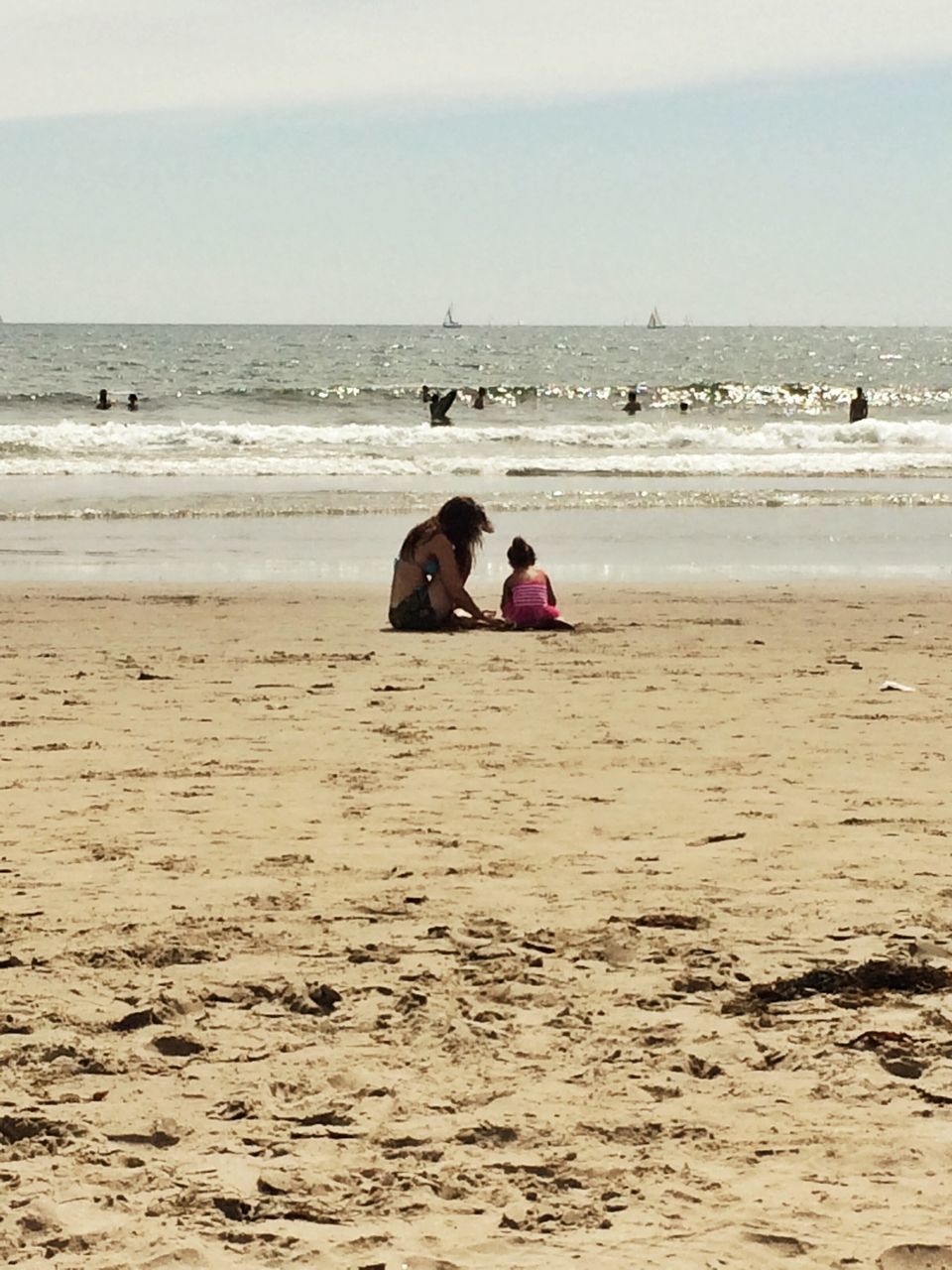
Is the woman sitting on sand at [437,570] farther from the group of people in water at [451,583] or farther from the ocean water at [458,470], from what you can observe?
the ocean water at [458,470]

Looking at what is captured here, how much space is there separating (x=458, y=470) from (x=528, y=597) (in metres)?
15.6

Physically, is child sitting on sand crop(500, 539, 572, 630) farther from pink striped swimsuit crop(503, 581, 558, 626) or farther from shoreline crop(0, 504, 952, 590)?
shoreline crop(0, 504, 952, 590)

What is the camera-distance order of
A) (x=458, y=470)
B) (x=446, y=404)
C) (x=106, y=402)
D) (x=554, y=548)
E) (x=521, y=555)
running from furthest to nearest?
(x=106, y=402), (x=446, y=404), (x=458, y=470), (x=554, y=548), (x=521, y=555)

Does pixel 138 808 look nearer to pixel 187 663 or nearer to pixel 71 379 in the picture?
pixel 187 663

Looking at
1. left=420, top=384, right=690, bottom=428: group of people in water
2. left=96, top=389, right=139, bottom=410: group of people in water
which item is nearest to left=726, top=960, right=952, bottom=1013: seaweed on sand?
left=420, top=384, right=690, bottom=428: group of people in water

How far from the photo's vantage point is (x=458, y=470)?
2705 centimetres

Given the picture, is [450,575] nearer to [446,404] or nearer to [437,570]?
[437,570]

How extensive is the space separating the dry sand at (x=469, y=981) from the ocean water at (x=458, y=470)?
25.4 feet

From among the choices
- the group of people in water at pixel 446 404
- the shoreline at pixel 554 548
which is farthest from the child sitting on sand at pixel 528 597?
the group of people in water at pixel 446 404

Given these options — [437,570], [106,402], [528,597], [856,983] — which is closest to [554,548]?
[437,570]

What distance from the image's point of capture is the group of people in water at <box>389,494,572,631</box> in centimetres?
1165

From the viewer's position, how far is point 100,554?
643 inches

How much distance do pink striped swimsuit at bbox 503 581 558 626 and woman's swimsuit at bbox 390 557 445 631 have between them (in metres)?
0.49

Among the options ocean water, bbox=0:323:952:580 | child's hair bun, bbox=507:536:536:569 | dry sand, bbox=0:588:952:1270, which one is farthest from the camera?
ocean water, bbox=0:323:952:580
